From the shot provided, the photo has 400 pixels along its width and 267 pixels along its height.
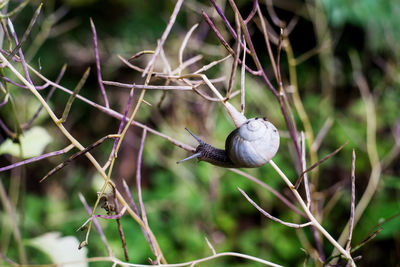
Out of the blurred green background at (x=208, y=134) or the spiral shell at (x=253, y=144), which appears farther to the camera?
the blurred green background at (x=208, y=134)

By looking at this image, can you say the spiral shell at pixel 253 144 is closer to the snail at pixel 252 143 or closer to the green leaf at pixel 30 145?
the snail at pixel 252 143

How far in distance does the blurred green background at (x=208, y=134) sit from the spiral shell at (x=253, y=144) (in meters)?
0.44

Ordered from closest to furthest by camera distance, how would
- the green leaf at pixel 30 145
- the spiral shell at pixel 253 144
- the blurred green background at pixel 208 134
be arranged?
the spiral shell at pixel 253 144, the green leaf at pixel 30 145, the blurred green background at pixel 208 134

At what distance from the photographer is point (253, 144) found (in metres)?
0.45

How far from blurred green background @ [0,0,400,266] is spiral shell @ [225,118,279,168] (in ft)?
1.44

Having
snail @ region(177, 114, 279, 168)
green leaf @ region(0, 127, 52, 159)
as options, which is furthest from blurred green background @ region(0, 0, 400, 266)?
snail @ region(177, 114, 279, 168)

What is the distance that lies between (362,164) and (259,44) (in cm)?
89

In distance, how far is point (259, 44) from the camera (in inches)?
77.3

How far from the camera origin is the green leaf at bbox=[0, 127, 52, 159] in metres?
0.70

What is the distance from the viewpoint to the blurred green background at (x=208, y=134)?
123 cm

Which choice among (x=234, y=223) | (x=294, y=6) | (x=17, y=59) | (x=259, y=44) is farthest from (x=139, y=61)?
(x=17, y=59)

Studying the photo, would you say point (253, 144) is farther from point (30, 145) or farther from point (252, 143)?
point (30, 145)

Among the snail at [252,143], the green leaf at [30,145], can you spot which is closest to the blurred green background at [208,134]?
the green leaf at [30,145]

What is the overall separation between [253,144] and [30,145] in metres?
0.49
